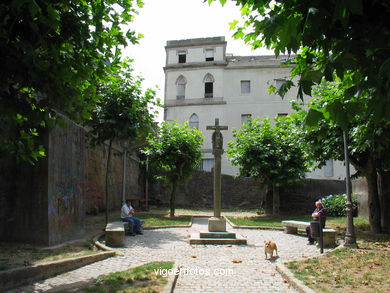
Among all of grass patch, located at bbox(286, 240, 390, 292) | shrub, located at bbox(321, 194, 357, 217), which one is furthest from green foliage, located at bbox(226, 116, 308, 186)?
grass patch, located at bbox(286, 240, 390, 292)

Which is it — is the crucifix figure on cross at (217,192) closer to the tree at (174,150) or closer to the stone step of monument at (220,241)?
the stone step of monument at (220,241)

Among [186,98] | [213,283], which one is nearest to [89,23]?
[213,283]

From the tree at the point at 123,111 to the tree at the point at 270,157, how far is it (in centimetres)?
731

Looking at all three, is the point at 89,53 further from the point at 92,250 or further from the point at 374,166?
the point at 374,166

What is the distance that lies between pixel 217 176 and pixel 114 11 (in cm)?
661

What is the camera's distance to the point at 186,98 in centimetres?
3397

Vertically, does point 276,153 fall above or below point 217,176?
above

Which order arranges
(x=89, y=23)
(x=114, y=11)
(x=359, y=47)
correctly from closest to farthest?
(x=359, y=47) < (x=89, y=23) < (x=114, y=11)

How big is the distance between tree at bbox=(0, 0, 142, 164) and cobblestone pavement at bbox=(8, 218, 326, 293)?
2.50 metres

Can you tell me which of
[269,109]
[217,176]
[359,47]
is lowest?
[217,176]

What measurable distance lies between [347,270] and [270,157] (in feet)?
40.6

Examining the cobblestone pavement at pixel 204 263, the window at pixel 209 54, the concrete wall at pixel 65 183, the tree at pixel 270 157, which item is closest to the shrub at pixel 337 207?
the tree at pixel 270 157

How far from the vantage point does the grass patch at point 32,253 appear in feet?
21.8

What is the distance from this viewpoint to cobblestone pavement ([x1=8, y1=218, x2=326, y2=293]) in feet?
19.0
